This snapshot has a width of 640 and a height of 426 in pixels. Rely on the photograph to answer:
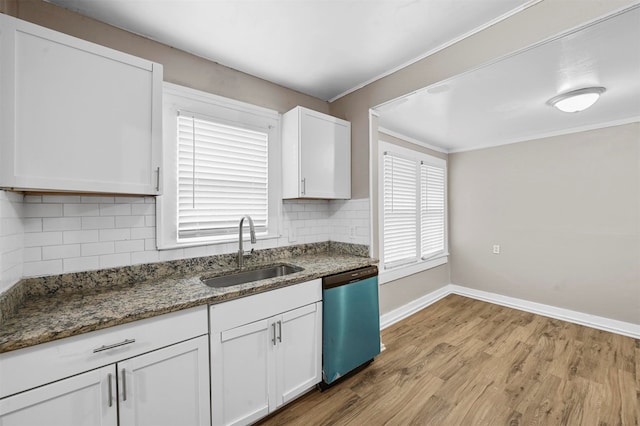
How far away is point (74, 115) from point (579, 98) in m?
3.63

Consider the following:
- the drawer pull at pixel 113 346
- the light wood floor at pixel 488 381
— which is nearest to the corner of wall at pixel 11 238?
the drawer pull at pixel 113 346

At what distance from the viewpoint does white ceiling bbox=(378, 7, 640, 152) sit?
1.70m

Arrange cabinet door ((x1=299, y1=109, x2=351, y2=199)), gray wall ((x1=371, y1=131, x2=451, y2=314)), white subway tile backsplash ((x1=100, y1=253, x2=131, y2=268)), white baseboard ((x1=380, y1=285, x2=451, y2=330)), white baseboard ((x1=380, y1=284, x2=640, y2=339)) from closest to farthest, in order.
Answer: white subway tile backsplash ((x1=100, y1=253, x2=131, y2=268)) < cabinet door ((x1=299, y1=109, x2=351, y2=199)) < gray wall ((x1=371, y1=131, x2=451, y2=314)) < white baseboard ((x1=380, y1=284, x2=640, y2=339)) < white baseboard ((x1=380, y1=285, x2=451, y2=330))

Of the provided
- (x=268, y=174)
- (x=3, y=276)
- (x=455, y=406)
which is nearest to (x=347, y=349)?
(x=455, y=406)

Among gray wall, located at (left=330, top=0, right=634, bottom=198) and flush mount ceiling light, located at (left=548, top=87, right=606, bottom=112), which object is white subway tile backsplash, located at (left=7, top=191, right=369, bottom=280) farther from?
flush mount ceiling light, located at (left=548, top=87, right=606, bottom=112)

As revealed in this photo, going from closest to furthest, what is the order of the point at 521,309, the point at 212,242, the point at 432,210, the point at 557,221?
the point at 212,242 < the point at 557,221 < the point at 521,309 < the point at 432,210

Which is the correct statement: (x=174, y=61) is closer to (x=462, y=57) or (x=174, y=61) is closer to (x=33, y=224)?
(x=33, y=224)

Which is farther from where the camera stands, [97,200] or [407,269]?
[407,269]

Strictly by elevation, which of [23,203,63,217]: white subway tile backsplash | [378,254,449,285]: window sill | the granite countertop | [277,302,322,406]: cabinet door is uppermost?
[23,203,63,217]: white subway tile backsplash

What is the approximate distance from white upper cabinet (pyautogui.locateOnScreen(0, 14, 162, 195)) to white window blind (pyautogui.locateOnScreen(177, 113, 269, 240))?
1.37 feet

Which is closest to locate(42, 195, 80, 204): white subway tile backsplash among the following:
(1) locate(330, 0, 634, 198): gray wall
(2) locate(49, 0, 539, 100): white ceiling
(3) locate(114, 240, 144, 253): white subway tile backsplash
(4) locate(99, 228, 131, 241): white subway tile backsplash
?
(4) locate(99, 228, 131, 241): white subway tile backsplash

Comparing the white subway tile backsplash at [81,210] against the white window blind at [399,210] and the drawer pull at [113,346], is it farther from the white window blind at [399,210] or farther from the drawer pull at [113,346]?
the white window blind at [399,210]

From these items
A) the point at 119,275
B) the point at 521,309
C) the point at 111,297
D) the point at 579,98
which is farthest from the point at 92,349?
the point at 521,309

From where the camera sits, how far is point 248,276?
2.14 m
